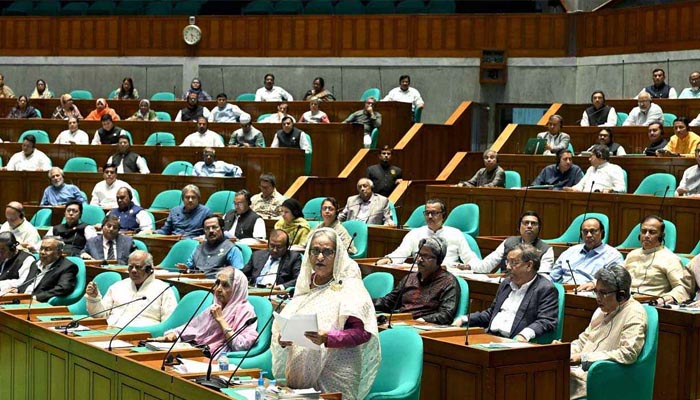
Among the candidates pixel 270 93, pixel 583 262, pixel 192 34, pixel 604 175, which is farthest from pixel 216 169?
pixel 583 262

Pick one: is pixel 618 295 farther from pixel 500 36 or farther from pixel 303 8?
pixel 303 8

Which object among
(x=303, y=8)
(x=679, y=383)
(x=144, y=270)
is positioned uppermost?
(x=303, y=8)

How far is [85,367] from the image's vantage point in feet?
17.4

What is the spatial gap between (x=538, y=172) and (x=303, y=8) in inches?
223

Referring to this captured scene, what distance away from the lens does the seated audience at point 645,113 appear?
35.5 feet

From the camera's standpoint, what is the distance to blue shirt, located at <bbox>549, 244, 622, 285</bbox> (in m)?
6.91

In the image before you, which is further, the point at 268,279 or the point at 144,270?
the point at 268,279

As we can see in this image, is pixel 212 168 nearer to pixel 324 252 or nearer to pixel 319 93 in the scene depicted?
pixel 319 93

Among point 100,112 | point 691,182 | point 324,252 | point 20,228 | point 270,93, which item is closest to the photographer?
point 324,252

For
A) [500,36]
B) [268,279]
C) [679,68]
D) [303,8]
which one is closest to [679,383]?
[268,279]

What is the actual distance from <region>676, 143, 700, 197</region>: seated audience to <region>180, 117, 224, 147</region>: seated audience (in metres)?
5.04

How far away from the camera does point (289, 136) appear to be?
38.1 ft

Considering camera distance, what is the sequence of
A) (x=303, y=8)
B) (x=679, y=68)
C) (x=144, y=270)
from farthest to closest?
(x=303, y=8) → (x=679, y=68) → (x=144, y=270)

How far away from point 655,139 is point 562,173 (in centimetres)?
89
